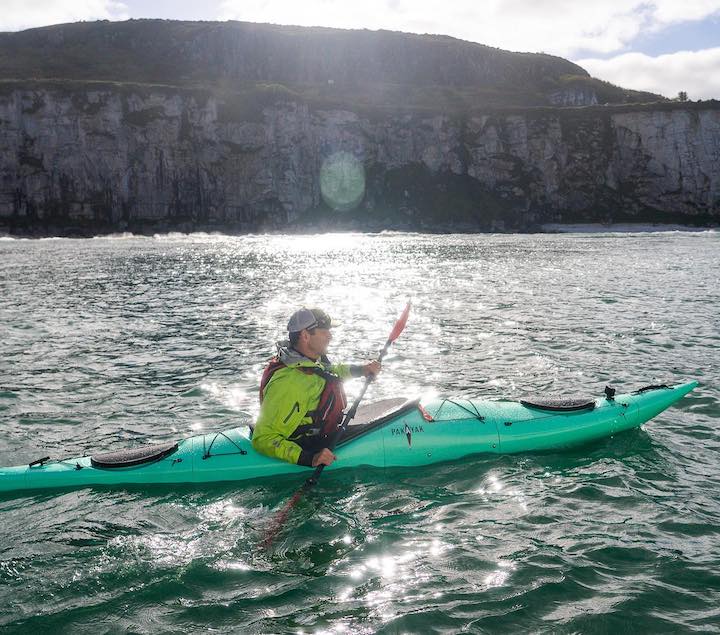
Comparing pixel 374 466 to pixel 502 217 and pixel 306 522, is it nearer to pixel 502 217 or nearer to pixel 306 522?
pixel 306 522

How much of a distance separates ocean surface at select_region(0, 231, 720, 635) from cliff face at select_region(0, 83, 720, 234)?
→ 70773 millimetres

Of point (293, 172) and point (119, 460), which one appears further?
point (293, 172)

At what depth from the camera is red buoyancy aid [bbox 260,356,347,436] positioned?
7188 mm

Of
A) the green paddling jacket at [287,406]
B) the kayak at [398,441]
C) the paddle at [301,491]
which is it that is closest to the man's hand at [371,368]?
the paddle at [301,491]

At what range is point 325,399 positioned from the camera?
738cm

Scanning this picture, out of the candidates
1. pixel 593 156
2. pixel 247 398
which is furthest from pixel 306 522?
pixel 593 156

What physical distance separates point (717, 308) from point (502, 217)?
74.6 metres

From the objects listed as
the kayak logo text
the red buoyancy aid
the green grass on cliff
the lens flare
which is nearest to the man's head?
the red buoyancy aid

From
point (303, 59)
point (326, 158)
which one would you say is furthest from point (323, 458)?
point (303, 59)

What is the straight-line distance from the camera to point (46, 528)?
6859 mm

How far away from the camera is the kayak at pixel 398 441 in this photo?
780 cm

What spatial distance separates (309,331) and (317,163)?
283 feet

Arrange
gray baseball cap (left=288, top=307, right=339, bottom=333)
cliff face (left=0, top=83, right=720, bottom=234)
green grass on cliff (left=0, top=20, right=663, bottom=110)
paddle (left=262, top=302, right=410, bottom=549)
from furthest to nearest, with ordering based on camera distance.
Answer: green grass on cliff (left=0, top=20, right=663, bottom=110), cliff face (left=0, top=83, right=720, bottom=234), gray baseball cap (left=288, top=307, right=339, bottom=333), paddle (left=262, top=302, right=410, bottom=549)

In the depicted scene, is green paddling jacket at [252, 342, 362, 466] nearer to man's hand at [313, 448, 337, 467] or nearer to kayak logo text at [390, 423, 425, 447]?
man's hand at [313, 448, 337, 467]
